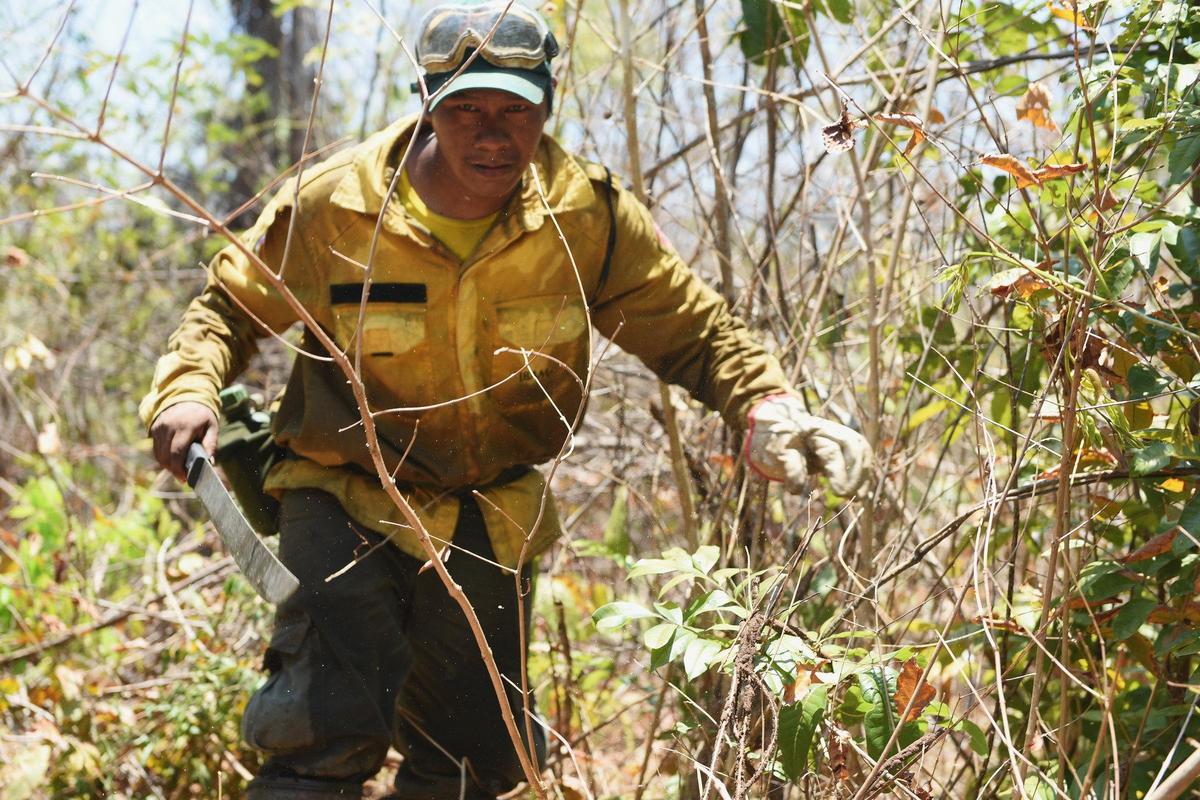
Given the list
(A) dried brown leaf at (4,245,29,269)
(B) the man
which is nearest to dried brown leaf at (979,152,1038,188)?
(B) the man

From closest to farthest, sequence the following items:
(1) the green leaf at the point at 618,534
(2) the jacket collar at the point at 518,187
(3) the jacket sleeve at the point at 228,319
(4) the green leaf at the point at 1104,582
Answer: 1. (4) the green leaf at the point at 1104,582
2. (3) the jacket sleeve at the point at 228,319
3. (2) the jacket collar at the point at 518,187
4. (1) the green leaf at the point at 618,534

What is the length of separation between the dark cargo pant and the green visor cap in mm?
991

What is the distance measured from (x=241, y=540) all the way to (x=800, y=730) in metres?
1.06

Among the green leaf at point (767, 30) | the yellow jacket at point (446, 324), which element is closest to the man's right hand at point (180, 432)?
the yellow jacket at point (446, 324)

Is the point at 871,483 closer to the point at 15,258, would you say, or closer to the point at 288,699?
the point at 288,699

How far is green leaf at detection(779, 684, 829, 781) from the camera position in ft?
6.77

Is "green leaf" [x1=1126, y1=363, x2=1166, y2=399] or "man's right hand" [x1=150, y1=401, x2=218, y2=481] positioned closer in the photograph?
"green leaf" [x1=1126, y1=363, x2=1166, y2=399]

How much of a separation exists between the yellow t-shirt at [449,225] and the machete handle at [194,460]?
0.74m

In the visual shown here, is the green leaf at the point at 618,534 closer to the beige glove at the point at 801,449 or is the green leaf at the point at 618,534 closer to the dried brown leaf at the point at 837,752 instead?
the beige glove at the point at 801,449

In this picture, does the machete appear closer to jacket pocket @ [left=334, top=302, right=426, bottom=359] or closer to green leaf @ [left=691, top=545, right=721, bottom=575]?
jacket pocket @ [left=334, top=302, right=426, bottom=359]

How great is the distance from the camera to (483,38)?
9.37 ft

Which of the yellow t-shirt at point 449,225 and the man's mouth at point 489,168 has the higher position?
the man's mouth at point 489,168

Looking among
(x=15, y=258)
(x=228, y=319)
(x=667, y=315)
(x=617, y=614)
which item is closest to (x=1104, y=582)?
(x=617, y=614)

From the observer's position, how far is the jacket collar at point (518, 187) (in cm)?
288
